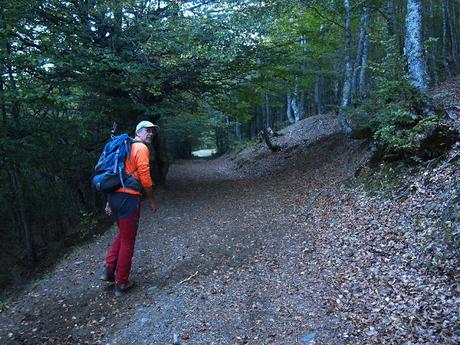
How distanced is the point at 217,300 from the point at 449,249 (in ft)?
9.99

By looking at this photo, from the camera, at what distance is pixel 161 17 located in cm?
1212

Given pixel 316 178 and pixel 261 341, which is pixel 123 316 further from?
pixel 316 178

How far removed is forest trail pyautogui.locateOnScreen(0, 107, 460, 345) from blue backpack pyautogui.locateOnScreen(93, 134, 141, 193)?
5.68ft

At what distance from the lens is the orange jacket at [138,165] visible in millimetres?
5383

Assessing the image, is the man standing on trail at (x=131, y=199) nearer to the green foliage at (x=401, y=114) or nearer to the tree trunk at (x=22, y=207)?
the green foliage at (x=401, y=114)

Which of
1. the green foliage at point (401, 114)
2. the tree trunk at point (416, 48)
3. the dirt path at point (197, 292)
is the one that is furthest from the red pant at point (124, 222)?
the tree trunk at point (416, 48)

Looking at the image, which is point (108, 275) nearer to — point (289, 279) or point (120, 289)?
point (120, 289)

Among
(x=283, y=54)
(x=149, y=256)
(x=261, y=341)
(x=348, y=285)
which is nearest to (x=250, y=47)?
(x=283, y=54)

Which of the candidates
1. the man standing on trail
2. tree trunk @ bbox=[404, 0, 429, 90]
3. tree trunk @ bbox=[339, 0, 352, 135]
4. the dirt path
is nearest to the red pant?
the man standing on trail

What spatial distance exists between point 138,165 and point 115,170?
0.32m

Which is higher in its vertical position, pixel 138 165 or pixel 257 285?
pixel 138 165

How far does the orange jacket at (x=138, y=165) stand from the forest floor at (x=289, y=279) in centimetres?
168

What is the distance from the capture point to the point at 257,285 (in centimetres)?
558

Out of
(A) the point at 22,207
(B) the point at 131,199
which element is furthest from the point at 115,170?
(A) the point at 22,207
